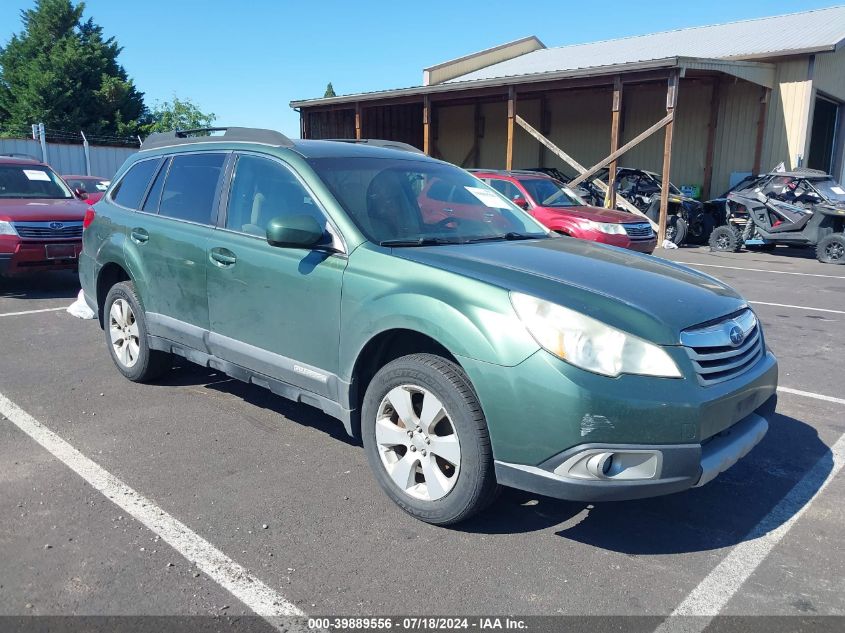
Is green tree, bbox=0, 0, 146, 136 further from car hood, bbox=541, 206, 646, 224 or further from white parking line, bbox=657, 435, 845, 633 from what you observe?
white parking line, bbox=657, 435, 845, 633

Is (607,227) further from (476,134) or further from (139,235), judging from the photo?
(476,134)

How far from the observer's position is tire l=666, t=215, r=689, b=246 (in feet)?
57.0

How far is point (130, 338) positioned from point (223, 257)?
1557mm

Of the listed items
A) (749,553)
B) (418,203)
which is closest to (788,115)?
(418,203)

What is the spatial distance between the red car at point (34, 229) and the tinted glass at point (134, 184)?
150 inches

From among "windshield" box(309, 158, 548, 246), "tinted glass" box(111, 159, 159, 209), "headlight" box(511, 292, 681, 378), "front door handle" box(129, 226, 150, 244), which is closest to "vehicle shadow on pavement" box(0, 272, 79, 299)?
"tinted glass" box(111, 159, 159, 209)

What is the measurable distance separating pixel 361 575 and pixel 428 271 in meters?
1.38

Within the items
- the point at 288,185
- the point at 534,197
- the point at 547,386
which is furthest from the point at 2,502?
the point at 534,197

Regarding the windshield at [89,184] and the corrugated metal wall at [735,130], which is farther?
the corrugated metal wall at [735,130]

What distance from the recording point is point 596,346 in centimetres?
284

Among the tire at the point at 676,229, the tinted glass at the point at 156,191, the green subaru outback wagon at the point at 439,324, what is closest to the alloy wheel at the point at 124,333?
the green subaru outback wagon at the point at 439,324

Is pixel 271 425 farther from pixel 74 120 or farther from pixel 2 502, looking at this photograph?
pixel 74 120

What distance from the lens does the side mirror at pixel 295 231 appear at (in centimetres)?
358

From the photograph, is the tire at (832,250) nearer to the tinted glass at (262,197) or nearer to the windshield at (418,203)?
the windshield at (418,203)
